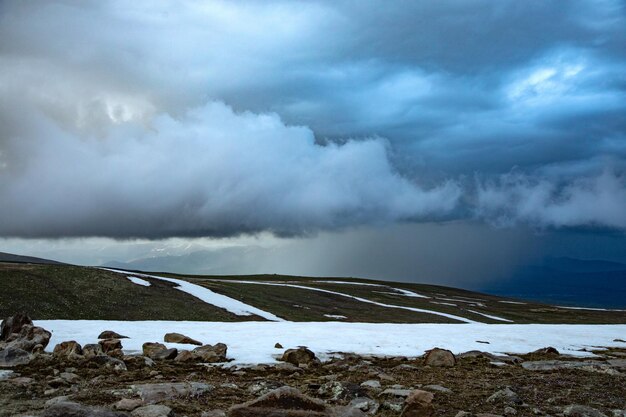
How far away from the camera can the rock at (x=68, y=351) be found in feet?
52.2

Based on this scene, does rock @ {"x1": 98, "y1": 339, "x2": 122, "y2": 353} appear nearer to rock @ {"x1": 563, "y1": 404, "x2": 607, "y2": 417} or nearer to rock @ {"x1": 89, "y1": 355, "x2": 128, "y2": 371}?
rock @ {"x1": 89, "y1": 355, "x2": 128, "y2": 371}

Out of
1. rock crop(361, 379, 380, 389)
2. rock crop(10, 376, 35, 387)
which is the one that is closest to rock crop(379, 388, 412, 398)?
rock crop(361, 379, 380, 389)

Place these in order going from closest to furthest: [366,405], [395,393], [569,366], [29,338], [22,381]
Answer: [366,405]
[395,393]
[22,381]
[569,366]
[29,338]

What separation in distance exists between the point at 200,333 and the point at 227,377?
957cm

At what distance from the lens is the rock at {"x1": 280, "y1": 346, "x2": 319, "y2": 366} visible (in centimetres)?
1655

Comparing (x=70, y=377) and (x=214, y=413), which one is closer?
(x=214, y=413)

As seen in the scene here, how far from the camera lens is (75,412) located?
891 centimetres

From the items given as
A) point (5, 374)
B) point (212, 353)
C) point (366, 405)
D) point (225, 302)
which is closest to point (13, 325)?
point (5, 374)

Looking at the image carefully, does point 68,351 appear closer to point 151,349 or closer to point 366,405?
point 151,349

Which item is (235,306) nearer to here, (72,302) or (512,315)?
(72,302)

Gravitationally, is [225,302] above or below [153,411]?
below

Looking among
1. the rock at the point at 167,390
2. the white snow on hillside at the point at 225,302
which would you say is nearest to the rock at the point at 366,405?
the rock at the point at 167,390

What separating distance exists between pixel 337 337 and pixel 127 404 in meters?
13.6

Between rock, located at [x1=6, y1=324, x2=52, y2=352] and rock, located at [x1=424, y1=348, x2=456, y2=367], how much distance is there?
44.4 feet
